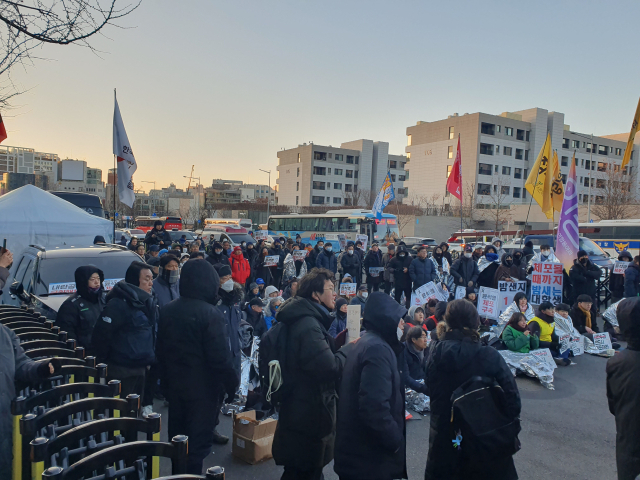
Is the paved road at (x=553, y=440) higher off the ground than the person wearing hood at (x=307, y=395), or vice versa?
Result: the person wearing hood at (x=307, y=395)

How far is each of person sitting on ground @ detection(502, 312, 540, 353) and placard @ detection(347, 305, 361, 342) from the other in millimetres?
4189

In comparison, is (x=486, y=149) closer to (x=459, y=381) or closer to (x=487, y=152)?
(x=487, y=152)

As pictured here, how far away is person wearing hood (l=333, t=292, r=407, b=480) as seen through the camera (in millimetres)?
2865

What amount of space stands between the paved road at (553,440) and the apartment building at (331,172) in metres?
72.3

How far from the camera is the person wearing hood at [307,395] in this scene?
3.08 m

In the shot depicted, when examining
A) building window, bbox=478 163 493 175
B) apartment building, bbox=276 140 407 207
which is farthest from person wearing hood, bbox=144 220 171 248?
apartment building, bbox=276 140 407 207


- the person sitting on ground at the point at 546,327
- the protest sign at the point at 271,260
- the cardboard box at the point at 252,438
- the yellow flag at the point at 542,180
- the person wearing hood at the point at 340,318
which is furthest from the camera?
the protest sign at the point at 271,260

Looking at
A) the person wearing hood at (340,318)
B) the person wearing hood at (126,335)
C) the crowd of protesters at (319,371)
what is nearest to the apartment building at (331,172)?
the person wearing hood at (340,318)

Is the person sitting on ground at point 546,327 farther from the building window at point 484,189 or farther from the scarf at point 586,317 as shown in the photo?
the building window at point 484,189

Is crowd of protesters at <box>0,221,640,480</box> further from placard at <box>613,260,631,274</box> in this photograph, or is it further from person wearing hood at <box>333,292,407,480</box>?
placard at <box>613,260,631,274</box>

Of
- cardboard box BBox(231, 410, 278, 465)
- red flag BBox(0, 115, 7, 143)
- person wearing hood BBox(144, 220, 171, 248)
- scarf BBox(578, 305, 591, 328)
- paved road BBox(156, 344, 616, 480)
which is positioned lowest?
paved road BBox(156, 344, 616, 480)

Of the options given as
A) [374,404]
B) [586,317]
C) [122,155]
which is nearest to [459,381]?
[374,404]

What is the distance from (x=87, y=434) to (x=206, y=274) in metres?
1.68

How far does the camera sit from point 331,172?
83.2m
